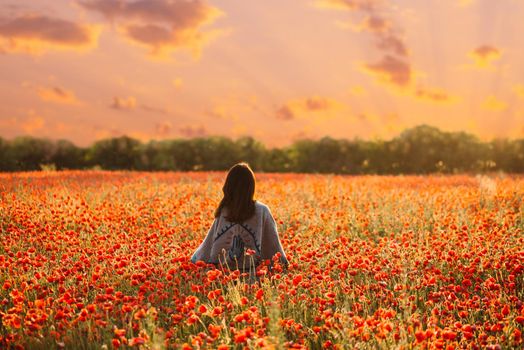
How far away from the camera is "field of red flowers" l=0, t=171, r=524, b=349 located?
4117 mm

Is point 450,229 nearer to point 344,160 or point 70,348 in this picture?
point 70,348

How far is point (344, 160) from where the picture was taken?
4000 cm

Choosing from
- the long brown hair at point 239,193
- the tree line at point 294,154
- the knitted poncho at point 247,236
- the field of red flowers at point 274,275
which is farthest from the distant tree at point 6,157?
the long brown hair at point 239,193

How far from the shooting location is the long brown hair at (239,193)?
602cm

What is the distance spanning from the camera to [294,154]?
41938mm

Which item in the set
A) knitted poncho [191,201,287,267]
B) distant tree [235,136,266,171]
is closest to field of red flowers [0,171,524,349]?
knitted poncho [191,201,287,267]

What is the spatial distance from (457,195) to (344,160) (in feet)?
89.3

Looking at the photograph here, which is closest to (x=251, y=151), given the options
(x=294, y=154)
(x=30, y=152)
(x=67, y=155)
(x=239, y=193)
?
(x=294, y=154)

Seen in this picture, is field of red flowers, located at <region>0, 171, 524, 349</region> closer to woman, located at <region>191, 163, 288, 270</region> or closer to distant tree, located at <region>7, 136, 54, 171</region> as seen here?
woman, located at <region>191, 163, 288, 270</region>

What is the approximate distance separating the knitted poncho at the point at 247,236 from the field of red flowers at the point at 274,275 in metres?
0.26

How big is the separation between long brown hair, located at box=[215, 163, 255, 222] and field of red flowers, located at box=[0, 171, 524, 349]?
73 centimetres

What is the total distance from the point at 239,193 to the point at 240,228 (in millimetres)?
457

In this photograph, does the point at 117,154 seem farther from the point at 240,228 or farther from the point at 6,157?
the point at 240,228

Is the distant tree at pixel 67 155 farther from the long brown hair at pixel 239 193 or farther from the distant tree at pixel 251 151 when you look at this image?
the long brown hair at pixel 239 193
